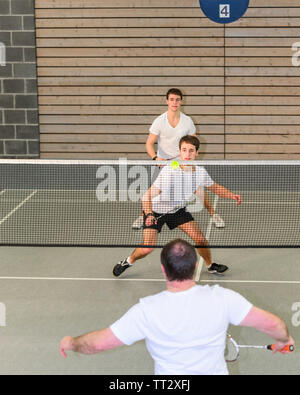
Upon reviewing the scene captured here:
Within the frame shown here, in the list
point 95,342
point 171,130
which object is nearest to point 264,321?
point 95,342

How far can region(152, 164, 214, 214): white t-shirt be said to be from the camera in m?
6.83

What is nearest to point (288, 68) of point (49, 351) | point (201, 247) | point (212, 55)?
point (212, 55)

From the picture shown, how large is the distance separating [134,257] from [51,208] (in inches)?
136

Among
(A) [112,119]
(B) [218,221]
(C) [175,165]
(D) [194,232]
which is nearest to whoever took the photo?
(C) [175,165]

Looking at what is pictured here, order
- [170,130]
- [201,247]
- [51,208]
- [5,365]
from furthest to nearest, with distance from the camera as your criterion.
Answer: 1. [51,208]
2. [170,130]
3. [201,247]
4. [5,365]

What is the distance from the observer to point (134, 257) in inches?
284

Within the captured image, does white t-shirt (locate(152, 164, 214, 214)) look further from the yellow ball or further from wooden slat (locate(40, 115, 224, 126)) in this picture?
wooden slat (locate(40, 115, 224, 126))

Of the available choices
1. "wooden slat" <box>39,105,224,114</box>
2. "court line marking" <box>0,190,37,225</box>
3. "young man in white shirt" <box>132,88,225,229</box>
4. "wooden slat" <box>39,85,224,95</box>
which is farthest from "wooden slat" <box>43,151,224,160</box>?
"young man in white shirt" <box>132,88,225,229</box>

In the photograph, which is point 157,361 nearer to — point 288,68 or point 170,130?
point 170,130

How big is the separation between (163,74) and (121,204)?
2825 mm

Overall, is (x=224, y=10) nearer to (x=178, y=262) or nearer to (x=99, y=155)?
(x=99, y=155)

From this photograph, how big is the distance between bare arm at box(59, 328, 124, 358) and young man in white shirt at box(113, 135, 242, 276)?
334 centimetres

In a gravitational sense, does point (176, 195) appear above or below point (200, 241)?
above

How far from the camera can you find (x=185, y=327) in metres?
3.25
